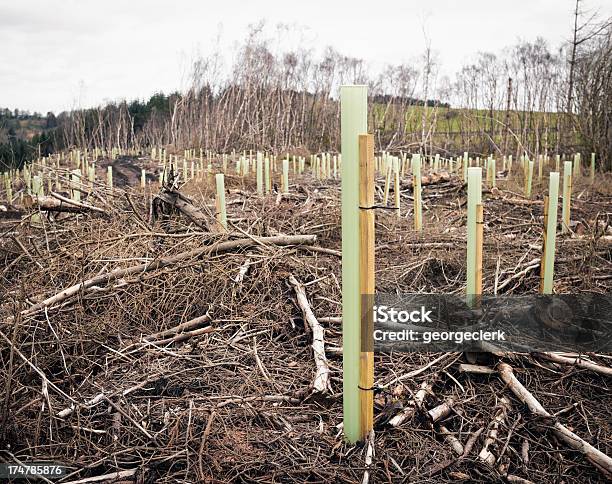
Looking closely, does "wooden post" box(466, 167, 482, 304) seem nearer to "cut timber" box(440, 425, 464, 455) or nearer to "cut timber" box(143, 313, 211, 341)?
"cut timber" box(440, 425, 464, 455)

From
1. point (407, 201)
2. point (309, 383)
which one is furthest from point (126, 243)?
point (407, 201)

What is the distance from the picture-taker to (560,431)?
2.43m

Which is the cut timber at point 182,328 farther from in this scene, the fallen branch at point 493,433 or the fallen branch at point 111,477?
the fallen branch at point 493,433

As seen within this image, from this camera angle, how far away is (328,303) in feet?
12.5

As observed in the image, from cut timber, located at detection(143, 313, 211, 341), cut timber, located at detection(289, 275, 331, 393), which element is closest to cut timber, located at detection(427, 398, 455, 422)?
cut timber, located at detection(289, 275, 331, 393)

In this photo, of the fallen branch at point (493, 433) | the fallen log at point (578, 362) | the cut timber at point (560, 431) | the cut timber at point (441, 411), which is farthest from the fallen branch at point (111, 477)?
the fallen log at point (578, 362)

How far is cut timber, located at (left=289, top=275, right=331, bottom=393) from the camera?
2758 mm

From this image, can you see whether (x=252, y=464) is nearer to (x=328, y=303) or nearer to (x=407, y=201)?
(x=328, y=303)

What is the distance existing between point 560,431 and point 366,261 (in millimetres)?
1159

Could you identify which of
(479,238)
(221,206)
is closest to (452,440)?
(479,238)

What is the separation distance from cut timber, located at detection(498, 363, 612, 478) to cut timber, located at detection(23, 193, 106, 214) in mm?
3425

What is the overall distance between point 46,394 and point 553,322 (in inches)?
110

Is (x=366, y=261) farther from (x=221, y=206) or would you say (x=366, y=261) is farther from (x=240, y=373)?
(x=221, y=206)

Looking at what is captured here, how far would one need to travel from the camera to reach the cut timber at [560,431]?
224 cm
